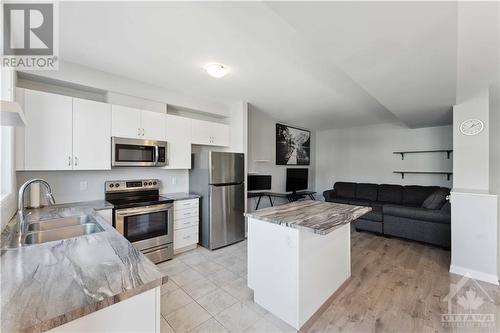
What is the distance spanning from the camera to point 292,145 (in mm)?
6090

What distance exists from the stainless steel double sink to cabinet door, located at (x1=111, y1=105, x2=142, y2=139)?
1.19 metres

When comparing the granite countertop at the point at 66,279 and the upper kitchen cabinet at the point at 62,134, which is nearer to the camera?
the granite countertop at the point at 66,279

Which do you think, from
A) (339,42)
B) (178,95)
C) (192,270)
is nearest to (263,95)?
(178,95)

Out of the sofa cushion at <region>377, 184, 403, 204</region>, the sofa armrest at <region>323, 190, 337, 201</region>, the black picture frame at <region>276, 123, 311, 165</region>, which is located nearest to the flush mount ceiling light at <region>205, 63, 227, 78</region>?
the black picture frame at <region>276, 123, 311, 165</region>

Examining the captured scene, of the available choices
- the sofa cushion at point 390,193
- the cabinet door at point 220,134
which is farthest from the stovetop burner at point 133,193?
the sofa cushion at point 390,193

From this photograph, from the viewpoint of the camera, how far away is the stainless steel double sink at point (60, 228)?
181 cm

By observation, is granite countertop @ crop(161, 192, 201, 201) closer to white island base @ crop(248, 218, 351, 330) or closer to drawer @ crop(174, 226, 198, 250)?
drawer @ crop(174, 226, 198, 250)

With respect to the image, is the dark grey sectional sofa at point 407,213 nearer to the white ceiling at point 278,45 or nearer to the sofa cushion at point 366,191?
the sofa cushion at point 366,191

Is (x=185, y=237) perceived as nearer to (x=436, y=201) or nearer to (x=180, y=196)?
(x=180, y=196)

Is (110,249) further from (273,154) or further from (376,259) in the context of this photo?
(273,154)

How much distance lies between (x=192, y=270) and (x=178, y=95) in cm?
259

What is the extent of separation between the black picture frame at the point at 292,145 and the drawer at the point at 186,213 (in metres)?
2.72

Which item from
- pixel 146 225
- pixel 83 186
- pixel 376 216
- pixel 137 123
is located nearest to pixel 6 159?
pixel 83 186

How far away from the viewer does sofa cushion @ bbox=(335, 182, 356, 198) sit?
18.8ft
